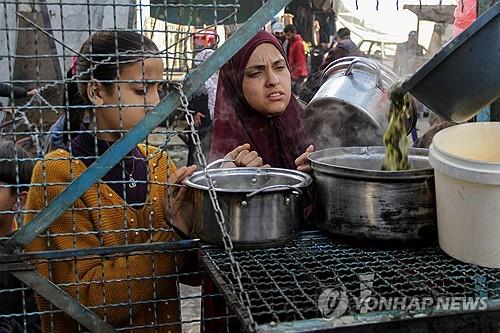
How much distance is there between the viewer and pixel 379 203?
1.62 m

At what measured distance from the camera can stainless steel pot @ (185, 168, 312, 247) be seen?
5.11ft

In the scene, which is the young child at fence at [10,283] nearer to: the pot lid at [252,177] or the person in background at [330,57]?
the pot lid at [252,177]

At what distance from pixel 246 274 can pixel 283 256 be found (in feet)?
0.64

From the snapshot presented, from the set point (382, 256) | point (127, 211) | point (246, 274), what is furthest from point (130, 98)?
point (382, 256)

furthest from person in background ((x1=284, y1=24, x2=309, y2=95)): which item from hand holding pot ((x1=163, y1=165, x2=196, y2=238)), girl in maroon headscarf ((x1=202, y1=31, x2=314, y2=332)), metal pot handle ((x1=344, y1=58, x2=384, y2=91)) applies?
hand holding pot ((x1=163, y1=165, x2=196, y2=238))

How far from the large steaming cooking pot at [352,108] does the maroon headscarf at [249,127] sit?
152 millimetres

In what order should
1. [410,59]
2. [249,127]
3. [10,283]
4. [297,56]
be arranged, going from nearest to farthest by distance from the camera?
[10,283] < [249,127] < [410,59] < [297,56]

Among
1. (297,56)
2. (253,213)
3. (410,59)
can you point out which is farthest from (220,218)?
→ (297,56)

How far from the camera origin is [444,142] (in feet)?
5.67

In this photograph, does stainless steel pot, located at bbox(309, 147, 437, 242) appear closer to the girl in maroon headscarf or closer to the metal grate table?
the metal grate table

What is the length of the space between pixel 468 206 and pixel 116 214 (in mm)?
1046

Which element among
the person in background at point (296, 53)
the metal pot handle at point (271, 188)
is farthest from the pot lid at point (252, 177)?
the person in background at point (296, 53)

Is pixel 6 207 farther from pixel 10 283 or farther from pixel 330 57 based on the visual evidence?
pixel 330 57

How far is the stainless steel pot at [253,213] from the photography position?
1.56 m
